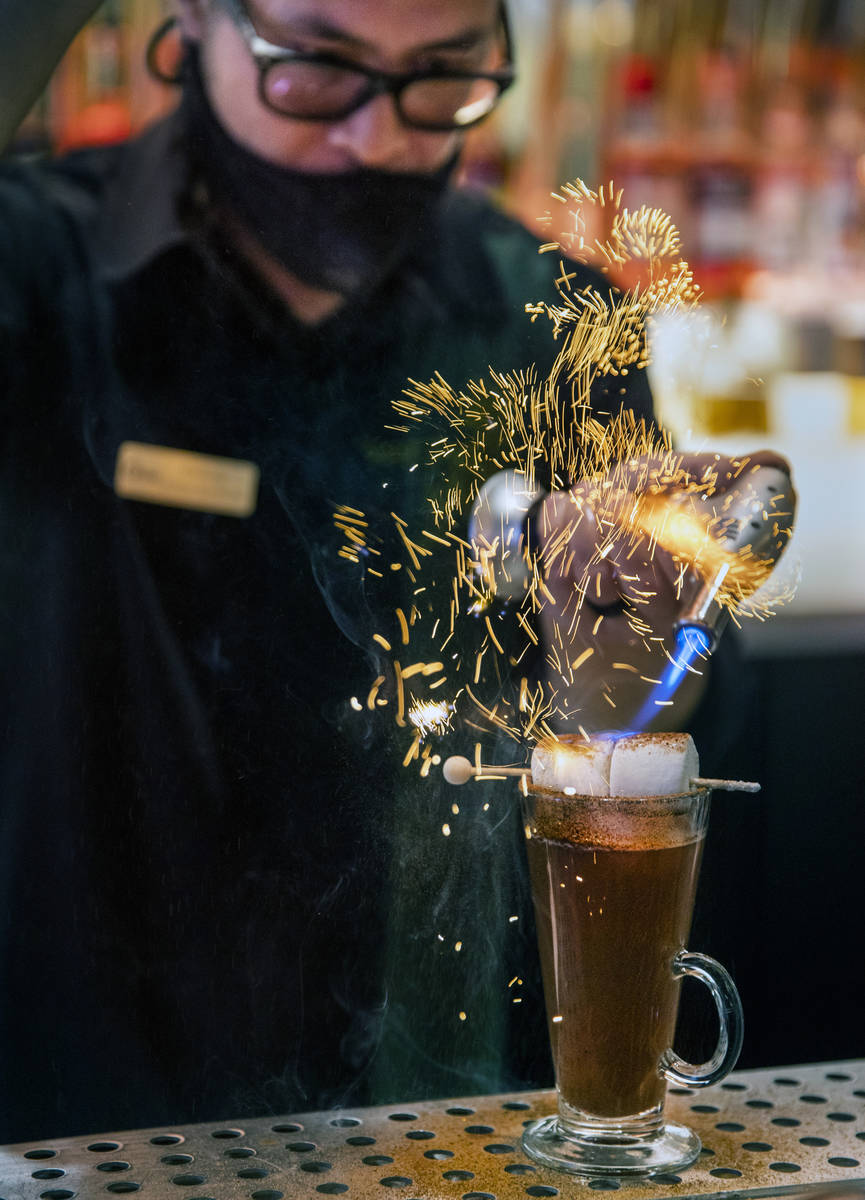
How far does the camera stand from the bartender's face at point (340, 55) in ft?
3.16

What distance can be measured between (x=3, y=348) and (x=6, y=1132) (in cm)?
57

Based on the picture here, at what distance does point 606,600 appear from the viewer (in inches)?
39.2

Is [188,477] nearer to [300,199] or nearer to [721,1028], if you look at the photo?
[300,199]

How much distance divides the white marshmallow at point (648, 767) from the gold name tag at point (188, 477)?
350 mm

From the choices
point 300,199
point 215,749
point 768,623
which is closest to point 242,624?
point 215,749

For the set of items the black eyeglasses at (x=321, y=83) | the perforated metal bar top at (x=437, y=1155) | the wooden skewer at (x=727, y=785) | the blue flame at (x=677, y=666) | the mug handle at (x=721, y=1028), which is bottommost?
the perforated metal bar top at (x=437, y=1155)

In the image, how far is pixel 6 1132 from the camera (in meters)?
0.96

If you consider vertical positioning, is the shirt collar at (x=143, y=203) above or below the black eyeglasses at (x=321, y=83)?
below

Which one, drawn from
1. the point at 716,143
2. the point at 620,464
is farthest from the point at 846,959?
the point at 716,143

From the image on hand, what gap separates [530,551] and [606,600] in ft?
0.22

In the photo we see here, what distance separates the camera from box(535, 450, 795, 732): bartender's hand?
99cm

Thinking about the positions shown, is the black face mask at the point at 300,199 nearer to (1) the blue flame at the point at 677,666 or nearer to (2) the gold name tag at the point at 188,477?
(2) the gold name tag at the point at 188,477

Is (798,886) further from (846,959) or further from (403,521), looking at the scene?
(403,521)

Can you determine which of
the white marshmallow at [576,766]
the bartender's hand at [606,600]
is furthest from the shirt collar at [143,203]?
the white marshmallow at [576,766]
